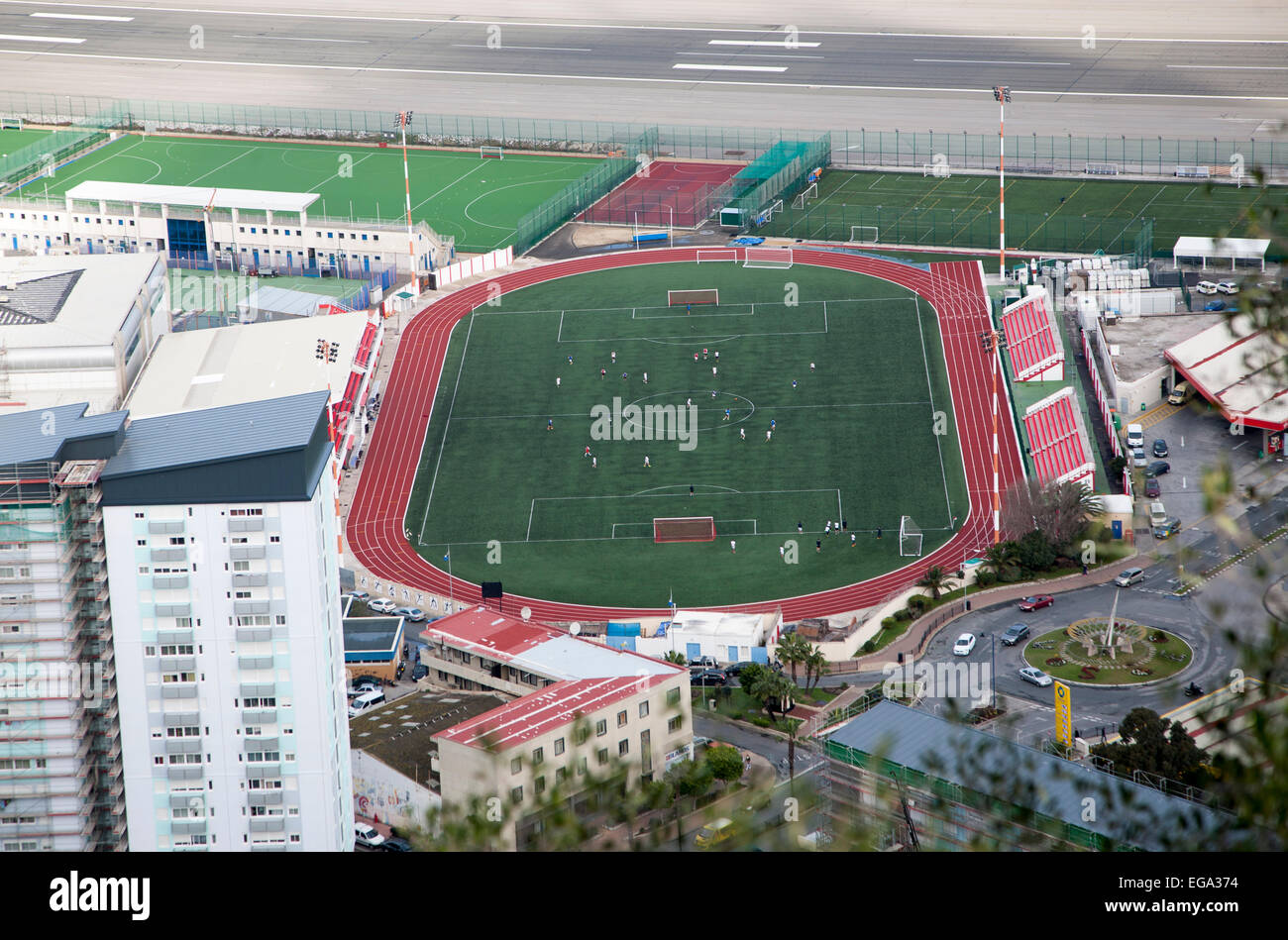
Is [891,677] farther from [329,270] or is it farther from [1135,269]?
[329,270]

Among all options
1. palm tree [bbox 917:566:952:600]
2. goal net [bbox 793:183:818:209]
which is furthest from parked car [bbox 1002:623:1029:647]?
goal net [bbox 793:183:818:209]

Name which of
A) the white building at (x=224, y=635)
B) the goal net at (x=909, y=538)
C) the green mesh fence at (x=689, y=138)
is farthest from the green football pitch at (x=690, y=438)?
the white building at (x=224, y=635)

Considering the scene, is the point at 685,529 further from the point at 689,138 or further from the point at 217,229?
the point at 689,138

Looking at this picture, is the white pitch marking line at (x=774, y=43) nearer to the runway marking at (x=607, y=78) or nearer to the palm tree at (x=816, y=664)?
the runway marking at (x=607, y=78)

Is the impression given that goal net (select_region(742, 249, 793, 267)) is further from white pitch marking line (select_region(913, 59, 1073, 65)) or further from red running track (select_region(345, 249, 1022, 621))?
white pitch marking line (select_region(913, 59, 1073, 65))

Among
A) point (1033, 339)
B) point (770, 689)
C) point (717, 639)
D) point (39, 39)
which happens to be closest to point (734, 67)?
point (1033, 339)
